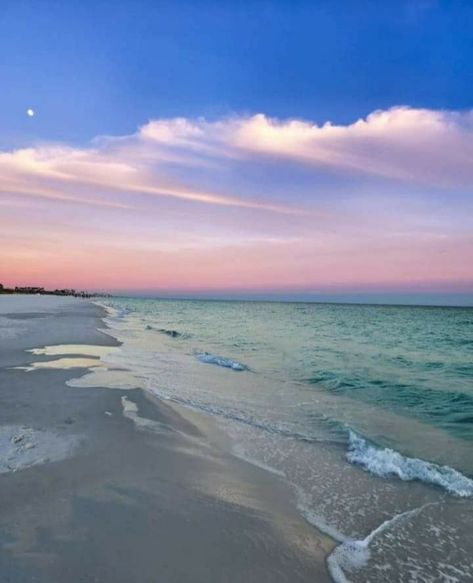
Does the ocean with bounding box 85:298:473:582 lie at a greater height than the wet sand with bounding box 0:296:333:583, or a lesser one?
lesser

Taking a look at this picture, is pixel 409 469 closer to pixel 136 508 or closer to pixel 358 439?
pixel 358 439

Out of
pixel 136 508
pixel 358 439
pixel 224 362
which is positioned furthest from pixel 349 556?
pixel 224 362

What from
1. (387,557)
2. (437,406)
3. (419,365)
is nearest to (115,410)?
(387,557)

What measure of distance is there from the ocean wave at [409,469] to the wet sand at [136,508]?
1960mm

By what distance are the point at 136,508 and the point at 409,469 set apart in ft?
15.2

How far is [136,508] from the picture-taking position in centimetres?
496

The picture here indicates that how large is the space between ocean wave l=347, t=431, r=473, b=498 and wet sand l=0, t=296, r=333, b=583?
1960mm

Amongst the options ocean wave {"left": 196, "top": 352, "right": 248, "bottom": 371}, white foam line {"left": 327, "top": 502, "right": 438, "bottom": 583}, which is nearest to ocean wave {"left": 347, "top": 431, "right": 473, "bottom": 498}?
white foam line {"left": 327, "top": 502, "right": 438, "bottom": 583}

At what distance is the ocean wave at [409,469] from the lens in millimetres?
6680

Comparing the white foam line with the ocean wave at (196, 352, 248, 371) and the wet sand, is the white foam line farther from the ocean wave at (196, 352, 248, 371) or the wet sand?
the ocean wave at (196, 352, 248, 371)

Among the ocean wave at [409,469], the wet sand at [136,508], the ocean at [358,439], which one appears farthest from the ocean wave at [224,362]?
the ocean wave at [409,469]

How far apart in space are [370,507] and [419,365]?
17.0m

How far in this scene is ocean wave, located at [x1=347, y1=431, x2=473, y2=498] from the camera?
21.9ft

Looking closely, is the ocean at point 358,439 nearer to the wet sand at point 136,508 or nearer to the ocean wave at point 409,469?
the ocean wave at point 409,469
